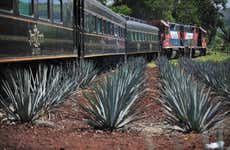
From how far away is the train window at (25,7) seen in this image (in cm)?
1060

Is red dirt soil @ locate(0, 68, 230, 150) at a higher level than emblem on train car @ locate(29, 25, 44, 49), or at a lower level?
lower

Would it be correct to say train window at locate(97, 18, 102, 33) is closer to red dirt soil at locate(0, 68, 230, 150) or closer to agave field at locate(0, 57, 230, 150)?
agave field at locate(0, 57, 230, 150)

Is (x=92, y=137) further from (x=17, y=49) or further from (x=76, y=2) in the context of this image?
(x=76, y=2)

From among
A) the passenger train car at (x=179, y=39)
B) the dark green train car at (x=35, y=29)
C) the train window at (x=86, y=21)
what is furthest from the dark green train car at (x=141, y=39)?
the dark green train car at (x=35, y=29)

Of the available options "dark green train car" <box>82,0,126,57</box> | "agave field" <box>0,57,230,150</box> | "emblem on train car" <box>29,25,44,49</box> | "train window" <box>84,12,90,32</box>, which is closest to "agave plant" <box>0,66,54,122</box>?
"agave field" <box>0,57,230,150</box>

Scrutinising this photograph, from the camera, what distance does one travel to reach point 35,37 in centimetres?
1170

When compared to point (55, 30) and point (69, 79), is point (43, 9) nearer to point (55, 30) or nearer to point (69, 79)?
point (55, 30)

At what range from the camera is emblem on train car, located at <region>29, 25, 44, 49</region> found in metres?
11.4

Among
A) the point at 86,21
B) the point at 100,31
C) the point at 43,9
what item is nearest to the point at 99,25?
the point at 100,31

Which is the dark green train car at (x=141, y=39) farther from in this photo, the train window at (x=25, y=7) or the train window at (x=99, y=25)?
the train window at (x=25, y=7)

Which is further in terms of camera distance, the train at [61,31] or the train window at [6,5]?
the train at [61,31]

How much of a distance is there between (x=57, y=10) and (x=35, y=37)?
245 centimetres

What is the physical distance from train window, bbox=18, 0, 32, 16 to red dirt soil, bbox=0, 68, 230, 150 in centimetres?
227

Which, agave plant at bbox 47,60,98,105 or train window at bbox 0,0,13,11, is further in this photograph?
agave plant at bbox 47,60,98,105
